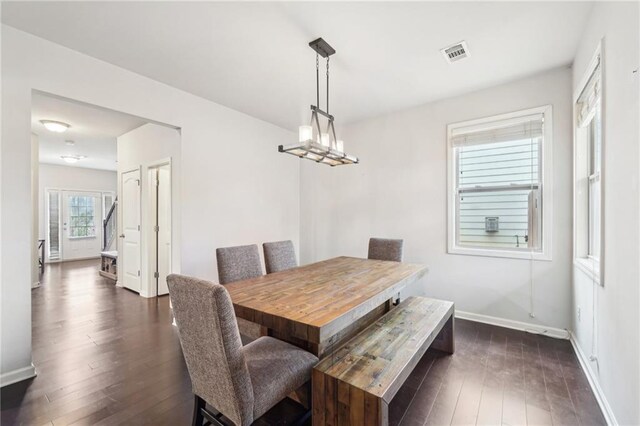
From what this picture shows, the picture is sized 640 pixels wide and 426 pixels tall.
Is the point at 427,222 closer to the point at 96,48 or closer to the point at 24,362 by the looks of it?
the point at 96,48

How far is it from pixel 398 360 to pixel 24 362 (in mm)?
2937

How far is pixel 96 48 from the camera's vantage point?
8.21 feet

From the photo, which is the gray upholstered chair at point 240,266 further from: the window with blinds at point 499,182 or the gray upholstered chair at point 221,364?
the window with blinds at point 499,182

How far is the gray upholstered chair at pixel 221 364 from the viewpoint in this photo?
4.03 feet

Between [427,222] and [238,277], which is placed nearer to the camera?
[238,277]

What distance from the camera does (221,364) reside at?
1271 millimetres

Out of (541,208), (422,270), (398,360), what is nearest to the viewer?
(398,360)

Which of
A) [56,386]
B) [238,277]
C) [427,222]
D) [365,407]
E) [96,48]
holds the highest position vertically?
[96,48]

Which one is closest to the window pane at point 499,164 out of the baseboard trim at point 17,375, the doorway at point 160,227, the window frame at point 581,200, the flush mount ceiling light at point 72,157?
the window frame at point 581,200

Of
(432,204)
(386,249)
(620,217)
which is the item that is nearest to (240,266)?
(386,249)

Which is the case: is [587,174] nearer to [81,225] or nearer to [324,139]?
[324,139]

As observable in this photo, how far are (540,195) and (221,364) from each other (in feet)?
11.7

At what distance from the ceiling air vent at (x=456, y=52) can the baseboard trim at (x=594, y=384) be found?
9.37 ft

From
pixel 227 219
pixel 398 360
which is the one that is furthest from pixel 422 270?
pixel 227 219
